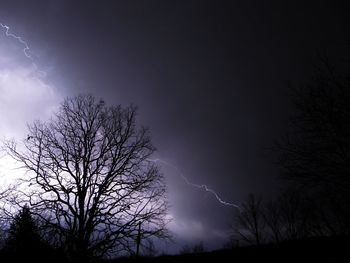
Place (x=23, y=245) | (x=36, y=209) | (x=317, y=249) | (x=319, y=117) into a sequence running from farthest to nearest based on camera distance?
(x=23, y=245) → (x=36, y=209) → (x=319, y=117) → (x=317, y=249)

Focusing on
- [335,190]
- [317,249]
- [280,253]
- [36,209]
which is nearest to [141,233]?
[36,209]

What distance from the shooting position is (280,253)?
8.76m

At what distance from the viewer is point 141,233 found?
1067 centimetres

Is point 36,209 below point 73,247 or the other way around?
the other way around

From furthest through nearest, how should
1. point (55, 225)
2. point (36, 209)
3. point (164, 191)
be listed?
point (164, 191), point (36, 209), point (55, 225)

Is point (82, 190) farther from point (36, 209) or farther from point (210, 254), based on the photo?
point (210, 254)

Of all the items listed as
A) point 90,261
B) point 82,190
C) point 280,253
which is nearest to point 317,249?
point 280,253

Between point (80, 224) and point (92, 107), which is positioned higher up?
point (92, 107)

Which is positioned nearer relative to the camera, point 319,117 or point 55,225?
point 319,117

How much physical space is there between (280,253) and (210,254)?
257 cm

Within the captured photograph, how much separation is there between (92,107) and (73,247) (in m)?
6.56

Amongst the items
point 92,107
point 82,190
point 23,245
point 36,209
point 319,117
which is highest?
point 92,107

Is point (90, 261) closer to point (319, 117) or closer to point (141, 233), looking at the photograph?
point (141, 233)

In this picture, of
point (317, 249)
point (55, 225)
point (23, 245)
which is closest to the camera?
point (317, 249)
